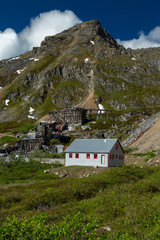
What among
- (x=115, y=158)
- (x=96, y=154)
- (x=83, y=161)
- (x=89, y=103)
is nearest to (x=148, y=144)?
A: (x=115, y=158)

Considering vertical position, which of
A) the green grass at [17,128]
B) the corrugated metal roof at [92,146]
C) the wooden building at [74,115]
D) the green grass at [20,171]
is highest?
the wooden building at [74,115]

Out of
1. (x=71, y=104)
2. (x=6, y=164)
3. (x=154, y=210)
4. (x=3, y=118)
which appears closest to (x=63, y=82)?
(x=71, y=104)

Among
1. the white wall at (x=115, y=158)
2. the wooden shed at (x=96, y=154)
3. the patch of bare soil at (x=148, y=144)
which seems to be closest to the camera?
the wooden shed at (x=96, y=154)

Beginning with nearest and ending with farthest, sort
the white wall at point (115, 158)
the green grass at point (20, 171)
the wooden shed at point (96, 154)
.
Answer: the green grass at point (20, 171)
the wooden shed at point (96, 154)
the white wall at point (115, 158)

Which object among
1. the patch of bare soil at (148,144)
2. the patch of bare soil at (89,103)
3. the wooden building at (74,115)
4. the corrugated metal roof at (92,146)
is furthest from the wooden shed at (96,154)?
the patch of bare soil at (89,103)

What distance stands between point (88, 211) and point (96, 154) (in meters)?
24.6

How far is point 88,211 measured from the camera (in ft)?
61.0

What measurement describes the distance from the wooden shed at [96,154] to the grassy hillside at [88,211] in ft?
38.9

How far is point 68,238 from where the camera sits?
31.2 ft

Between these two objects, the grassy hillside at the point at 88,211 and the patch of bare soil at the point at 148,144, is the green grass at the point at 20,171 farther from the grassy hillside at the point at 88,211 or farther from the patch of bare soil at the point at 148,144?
the patch of bare soil at the point at 148,144

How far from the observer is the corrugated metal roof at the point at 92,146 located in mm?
43775

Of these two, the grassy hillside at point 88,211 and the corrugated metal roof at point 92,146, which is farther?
the corrugated metal roof at point 92,146

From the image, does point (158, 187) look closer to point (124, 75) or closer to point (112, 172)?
point (112, 172)

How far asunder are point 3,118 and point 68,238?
16644 cm
